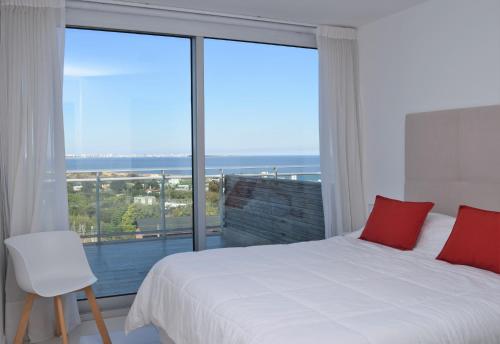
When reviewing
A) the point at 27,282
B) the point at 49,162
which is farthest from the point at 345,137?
the point at 27,282

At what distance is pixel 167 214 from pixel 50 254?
42.1 inches

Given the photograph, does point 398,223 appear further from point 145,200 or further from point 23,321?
point 23,321

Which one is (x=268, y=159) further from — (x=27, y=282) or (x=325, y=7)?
(x=27, y=282)

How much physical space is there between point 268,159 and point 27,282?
2.24m

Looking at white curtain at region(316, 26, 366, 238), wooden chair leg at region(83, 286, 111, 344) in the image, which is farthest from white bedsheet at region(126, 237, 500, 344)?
white curtain at region(316, 26, 366, 238)

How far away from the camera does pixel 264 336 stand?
1879 millimetres

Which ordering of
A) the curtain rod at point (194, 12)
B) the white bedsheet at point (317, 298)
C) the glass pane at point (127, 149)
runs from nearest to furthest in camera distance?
1. the white bedsheet at point (317, 298)
2. the curtain rod at point (194, 12)
3. the glass pane at point (127, 149)

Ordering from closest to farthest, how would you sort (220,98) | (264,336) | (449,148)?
1. (264,336)
2. (449,148)
3. (220,98)

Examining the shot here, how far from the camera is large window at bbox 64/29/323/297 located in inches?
152

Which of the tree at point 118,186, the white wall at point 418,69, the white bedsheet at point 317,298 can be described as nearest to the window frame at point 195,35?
the tree at point 118,186

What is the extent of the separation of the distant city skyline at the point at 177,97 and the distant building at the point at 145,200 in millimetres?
Result: 366

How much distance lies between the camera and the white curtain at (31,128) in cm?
340

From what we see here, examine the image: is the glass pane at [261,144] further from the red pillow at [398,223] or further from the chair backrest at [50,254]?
the chair backrest at [50,254]

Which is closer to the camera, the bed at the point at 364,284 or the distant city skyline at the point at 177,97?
the bed at the point at 364,284
